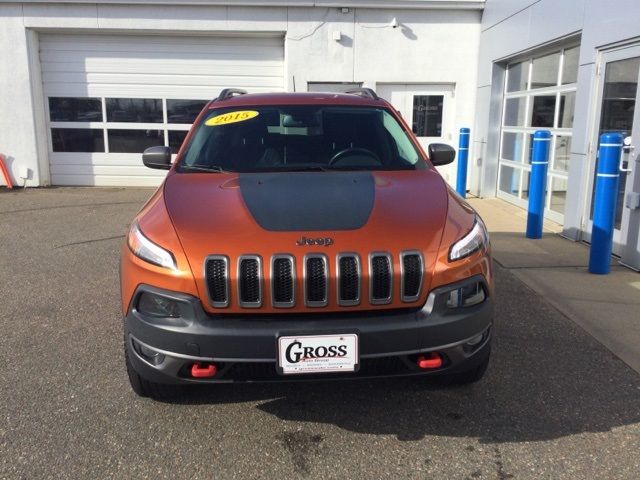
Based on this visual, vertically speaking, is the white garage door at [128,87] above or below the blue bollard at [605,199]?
above

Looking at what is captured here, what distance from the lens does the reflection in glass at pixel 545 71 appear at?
825cm

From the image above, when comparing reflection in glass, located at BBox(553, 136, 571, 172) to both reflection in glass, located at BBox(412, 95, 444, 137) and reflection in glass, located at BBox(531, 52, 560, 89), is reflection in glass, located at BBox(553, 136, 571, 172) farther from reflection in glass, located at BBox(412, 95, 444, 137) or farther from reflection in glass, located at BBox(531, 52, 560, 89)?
reflection in glass, located at BBox(412, 95, 444, 137)

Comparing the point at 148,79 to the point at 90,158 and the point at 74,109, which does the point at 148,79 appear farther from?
the point at 90,158

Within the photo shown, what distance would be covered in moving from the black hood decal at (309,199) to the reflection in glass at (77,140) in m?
9.60

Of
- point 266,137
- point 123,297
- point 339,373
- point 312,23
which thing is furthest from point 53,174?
point 339,373

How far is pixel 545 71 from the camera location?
28.3 ft

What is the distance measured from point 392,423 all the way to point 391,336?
0.70 m

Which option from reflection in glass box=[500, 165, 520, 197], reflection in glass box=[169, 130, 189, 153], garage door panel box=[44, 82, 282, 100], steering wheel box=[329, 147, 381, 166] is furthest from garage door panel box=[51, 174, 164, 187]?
steering wheel box=[329, 147, 381, 166]

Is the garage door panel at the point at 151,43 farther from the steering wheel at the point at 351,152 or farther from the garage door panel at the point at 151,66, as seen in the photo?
the steering wheel at the point at 351,152

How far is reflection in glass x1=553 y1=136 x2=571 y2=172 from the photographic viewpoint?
26.0 feet

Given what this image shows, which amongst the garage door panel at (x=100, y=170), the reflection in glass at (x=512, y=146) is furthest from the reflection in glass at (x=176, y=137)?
the reflection in glass at (x=512, y=146)

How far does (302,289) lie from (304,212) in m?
0.50

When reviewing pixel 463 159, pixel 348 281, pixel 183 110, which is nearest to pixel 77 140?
pixel 183 110

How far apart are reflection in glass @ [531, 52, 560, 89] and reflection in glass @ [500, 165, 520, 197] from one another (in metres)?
1.48
